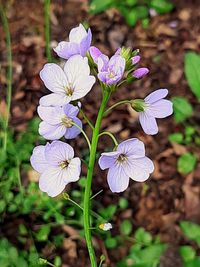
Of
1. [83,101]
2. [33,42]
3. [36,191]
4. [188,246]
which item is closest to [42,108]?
[36,191]

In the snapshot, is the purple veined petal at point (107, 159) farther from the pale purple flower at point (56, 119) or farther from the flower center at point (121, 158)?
the pale purple flower at point (56, 119)

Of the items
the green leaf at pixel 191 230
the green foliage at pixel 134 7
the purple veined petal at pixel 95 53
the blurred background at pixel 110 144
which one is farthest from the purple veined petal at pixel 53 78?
the green foliage at pixel 134 7

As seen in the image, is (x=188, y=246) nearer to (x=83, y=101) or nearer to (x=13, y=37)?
(x=83, y=101)

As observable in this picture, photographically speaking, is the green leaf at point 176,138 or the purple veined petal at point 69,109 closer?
the purple veined petal at point 69,109

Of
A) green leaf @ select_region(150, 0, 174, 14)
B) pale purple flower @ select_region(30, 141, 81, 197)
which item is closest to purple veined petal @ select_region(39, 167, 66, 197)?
pale purple flower @ select_region(30, 141, 81, 197)

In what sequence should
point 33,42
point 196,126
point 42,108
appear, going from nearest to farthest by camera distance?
point 42,108 → point 196,126 → point 33,42

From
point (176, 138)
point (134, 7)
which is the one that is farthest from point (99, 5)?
point (176, 138)
